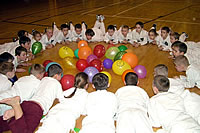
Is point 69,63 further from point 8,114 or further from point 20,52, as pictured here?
point 8,114

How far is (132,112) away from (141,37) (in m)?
3.01

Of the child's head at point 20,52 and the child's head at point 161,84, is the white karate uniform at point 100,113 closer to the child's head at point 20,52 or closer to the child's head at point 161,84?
the child's head at point 161,84

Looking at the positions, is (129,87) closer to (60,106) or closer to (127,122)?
(127,122)

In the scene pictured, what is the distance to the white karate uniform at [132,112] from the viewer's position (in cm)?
168

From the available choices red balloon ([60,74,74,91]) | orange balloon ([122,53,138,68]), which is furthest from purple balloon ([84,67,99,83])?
orange balloon ([122,53,138,68])

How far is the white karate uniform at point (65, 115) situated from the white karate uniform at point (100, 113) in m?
Result: 0.12

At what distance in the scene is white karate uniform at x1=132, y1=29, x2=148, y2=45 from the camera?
4375mm

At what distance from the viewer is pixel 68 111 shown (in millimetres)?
1896

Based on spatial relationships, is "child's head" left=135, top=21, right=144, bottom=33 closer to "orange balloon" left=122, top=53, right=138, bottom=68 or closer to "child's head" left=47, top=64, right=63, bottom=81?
"orange balloon" left=122, top=53, right=138, bottom=68

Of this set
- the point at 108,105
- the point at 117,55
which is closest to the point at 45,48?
the point at 117,55

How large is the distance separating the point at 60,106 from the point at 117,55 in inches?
66.8

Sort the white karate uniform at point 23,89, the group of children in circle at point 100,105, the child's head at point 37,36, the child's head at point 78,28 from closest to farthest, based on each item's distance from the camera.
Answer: the group of children in circle at point 100,105 → the white karate uniform at point 23,89 → the child's head at point 37,36 → the child's head at point 78,28

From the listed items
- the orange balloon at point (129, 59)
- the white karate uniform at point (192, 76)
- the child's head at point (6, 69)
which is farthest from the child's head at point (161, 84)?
the child's head at point (6, 69)

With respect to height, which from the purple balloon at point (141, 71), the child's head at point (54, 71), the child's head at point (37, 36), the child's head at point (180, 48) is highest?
the child's head at point (37, 36)
